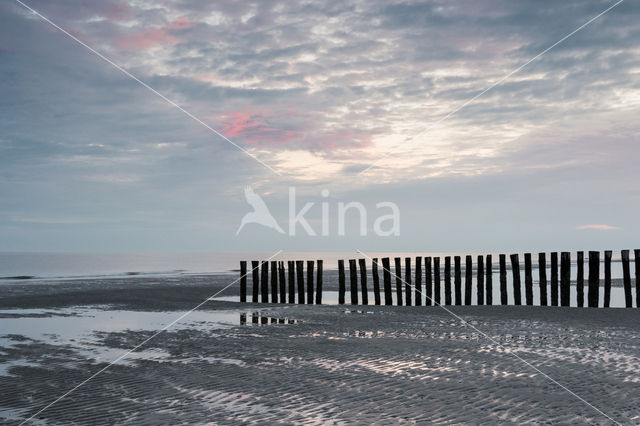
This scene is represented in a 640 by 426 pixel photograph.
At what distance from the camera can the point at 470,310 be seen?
16031mm

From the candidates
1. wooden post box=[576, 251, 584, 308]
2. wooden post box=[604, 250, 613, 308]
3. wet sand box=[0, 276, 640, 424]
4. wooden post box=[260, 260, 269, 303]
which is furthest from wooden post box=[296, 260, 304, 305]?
wooden post box=[604, 250, 613, 308]

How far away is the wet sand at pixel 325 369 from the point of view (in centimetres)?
581

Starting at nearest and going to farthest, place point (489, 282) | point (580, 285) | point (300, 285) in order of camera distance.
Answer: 1. point (580, 285)
2. point (489, 282)
3. point (300, 285)

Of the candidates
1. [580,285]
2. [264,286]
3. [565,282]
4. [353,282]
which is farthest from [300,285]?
[580,285]

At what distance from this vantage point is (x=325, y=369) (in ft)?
25.6

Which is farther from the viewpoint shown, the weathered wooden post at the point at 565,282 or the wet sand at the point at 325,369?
the weathered wooden post at the point at 565,282

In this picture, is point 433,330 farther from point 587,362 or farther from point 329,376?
point 329,376

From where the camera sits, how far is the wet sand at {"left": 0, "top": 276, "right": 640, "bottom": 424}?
581 centimetres

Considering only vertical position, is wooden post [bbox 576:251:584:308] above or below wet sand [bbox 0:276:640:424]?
above

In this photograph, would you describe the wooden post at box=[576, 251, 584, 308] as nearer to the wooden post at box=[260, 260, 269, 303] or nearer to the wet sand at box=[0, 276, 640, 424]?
the wet sand at box=[0, 276, 640, 424]

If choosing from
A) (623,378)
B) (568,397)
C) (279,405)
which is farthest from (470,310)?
(279,405)

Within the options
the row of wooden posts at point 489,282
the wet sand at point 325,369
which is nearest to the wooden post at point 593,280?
the row of wooden posts at point 489,282

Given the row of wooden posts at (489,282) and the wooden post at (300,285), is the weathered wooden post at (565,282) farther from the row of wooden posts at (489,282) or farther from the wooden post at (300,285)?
the wooden post at (300,285)

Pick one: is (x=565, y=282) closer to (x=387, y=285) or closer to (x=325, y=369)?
(x=387, y=285)
